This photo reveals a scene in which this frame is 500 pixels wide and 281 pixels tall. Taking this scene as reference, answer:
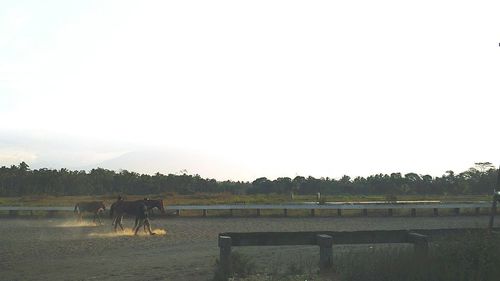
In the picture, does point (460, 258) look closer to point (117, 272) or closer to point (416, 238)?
point (416, 238)

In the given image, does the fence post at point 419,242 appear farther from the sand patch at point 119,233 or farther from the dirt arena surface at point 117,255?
the sand patch at point 119,233

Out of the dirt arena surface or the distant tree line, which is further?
the distant tree line

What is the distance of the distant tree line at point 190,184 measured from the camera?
103 meters

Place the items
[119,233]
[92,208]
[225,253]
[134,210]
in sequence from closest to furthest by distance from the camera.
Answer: [225,253], [119,233], [134,210], [92,208]

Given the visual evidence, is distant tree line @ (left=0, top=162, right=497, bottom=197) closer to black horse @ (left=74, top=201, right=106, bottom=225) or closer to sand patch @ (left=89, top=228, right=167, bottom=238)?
black horse @ (left=74, top=201, right=106, bottom=225)

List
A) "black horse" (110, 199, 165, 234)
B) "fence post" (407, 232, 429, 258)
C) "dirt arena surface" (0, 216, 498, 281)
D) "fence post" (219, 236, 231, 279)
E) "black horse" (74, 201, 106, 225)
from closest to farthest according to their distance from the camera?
"fence post" (407, 232, 429, 258) < "fence post" (219, 236, 231, 279) < "dirt arena surface" (0, 216, 498, 281) < "black horse" (110, 199, 165, 234) < "black horse" (74, 201, 106, 225)

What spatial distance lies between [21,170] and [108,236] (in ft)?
325

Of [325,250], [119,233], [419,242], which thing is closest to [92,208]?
[119,233]

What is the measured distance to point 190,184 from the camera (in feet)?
380

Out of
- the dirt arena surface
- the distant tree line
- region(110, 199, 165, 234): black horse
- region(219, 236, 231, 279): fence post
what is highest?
the distant tree line

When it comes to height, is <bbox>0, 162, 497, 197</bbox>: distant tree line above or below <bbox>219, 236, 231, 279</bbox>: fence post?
above

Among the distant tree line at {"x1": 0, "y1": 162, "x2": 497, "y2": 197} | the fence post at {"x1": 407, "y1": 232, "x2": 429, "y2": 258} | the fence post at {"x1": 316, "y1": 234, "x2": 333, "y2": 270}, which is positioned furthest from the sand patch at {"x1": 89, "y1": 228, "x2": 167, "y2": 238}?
the distant tree line at {"x1": 0, "y1": 162, "x2": 497, "y2": 197}

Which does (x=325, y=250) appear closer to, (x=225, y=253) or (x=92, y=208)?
(x=225, y=253)

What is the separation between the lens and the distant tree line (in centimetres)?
10338
